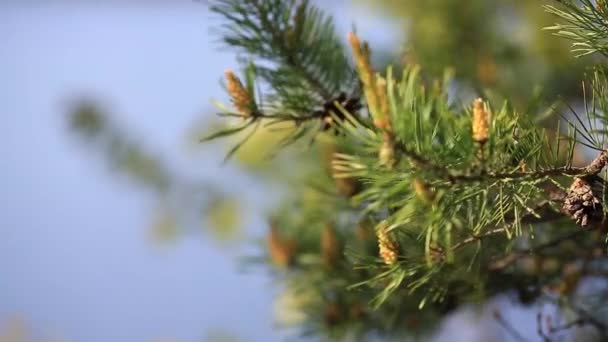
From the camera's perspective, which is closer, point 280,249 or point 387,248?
point 387,248

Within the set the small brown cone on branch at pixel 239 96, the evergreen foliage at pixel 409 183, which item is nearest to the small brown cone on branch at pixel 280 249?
the evergreen foliage at pixel 409 183

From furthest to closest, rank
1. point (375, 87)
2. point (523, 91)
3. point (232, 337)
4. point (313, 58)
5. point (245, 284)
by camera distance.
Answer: point (245, 284) < point (232, 337) < point (523, 91) < point (313, 58) < point (375, 87)

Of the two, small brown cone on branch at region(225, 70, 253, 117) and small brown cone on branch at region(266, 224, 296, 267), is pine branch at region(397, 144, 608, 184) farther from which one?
small brown cone on branch at region(266, 224, 296, 267)

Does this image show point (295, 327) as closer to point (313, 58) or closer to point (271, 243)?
point (271, 243)

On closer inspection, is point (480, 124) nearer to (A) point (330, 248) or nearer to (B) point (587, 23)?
(B) point (587, 23)

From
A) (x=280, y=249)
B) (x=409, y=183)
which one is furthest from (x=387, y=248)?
(x=280, y=249)

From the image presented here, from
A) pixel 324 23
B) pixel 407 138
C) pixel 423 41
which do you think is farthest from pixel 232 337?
pixel 407 138

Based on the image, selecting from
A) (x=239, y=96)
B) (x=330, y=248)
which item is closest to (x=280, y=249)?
(x=330, y=248)
